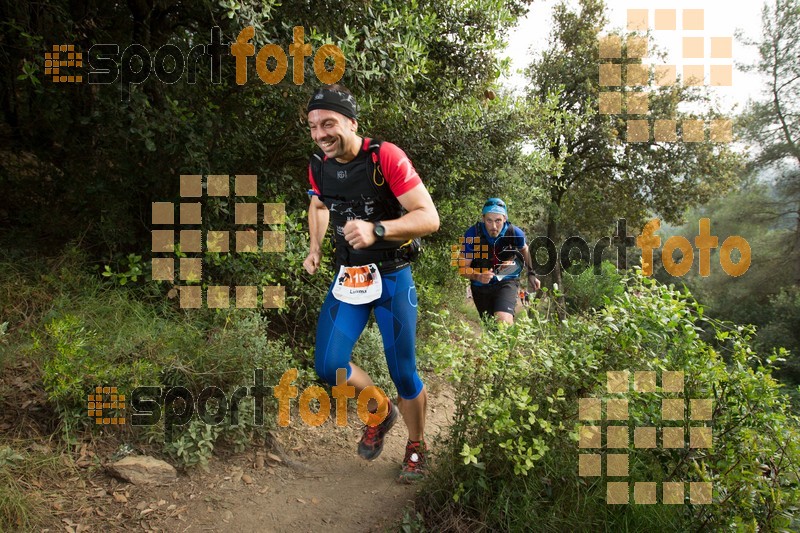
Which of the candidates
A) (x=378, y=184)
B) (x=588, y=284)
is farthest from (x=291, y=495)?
(x=588, y=284)

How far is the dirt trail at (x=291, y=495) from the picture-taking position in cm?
315

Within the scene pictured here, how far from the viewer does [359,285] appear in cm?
330

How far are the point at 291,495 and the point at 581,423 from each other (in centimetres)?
220

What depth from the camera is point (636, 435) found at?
8.93ft

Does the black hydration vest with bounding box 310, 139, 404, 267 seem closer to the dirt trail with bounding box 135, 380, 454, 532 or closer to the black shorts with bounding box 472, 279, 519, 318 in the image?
the dirt trail with bounding box 135, 380, 454, 532

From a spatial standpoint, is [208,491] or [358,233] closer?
[358,233]

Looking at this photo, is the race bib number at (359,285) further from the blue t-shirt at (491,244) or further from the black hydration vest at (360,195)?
the blue t-shirt at (491,244)

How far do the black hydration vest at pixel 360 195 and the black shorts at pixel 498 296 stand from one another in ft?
8.56

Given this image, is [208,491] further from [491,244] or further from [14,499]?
[491,244]

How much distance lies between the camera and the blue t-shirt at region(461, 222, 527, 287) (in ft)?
19.1

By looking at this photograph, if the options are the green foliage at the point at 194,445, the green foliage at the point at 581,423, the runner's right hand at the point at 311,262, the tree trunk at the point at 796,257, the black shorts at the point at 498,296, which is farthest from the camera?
the tree trunk at the point at 796,257

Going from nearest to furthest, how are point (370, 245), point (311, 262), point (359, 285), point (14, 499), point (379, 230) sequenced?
point (14, 499), point (379, 230), point (370, 245), point (359, 285), point (311, 262)

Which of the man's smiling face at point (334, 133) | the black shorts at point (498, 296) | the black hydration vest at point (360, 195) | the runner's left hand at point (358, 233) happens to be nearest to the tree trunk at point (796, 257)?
the black shorts at point (498, 296)

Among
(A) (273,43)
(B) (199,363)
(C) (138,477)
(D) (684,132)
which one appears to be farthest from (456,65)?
(D) (684,132)
